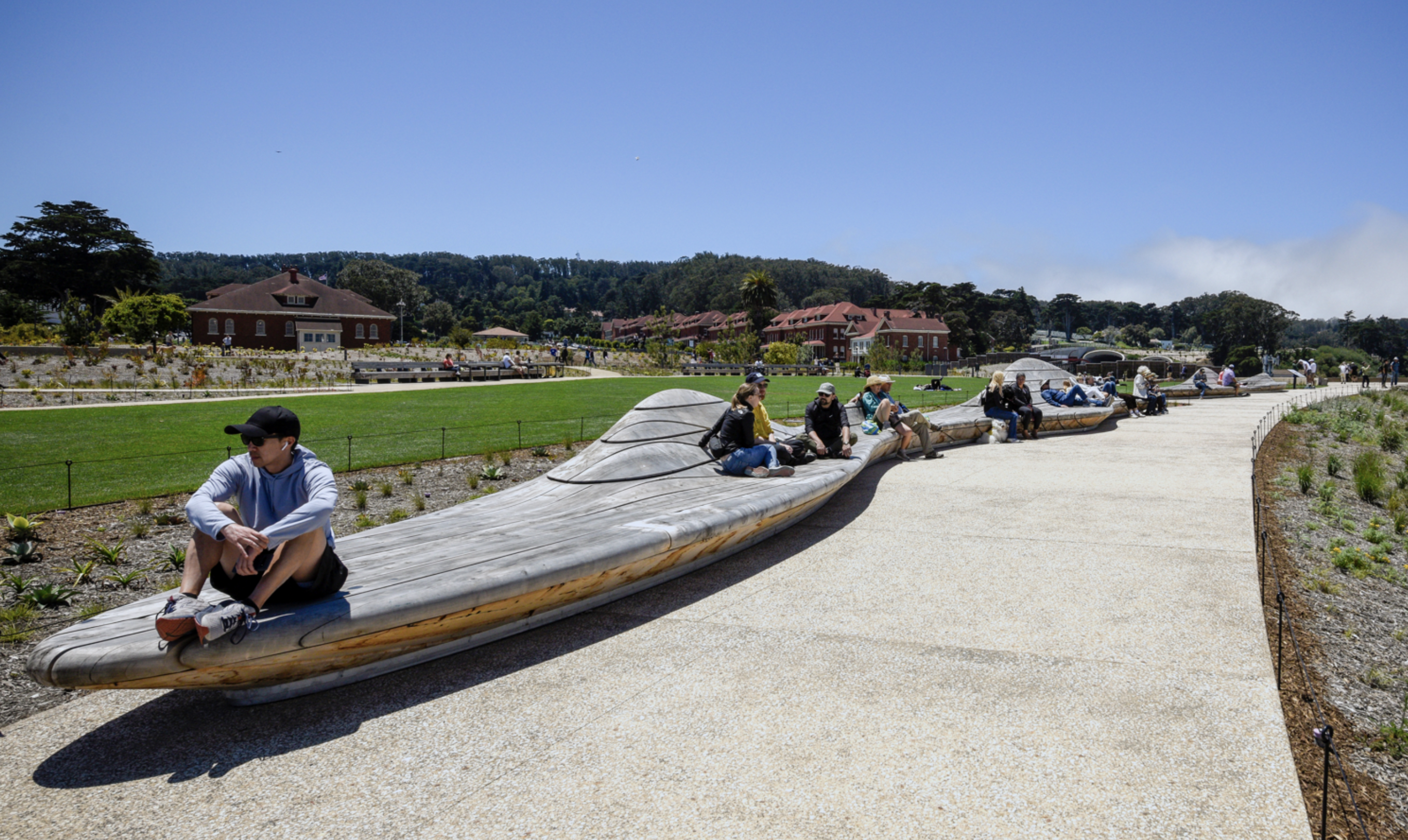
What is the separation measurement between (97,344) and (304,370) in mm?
13513

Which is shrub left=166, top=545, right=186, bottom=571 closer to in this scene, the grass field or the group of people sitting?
the grass field

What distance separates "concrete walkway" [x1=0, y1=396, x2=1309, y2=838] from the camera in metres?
2.95

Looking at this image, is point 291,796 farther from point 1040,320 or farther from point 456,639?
point 1040,320

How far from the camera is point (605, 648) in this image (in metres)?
4.61

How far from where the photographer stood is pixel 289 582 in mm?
3768

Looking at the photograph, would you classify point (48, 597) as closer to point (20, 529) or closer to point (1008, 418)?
point (20, 529)

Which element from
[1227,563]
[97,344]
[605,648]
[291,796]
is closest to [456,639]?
[605,648]

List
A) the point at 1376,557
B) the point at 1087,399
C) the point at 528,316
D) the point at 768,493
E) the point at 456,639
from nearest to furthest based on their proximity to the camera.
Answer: the point at 456,639
the point at 768,493
the point at 1376,557
the point at 1087,399
the point at 528,316

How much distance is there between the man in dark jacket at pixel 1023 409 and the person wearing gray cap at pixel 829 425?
6.56 meters

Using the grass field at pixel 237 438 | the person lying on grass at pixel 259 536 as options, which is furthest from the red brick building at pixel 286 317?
the person lying on grass at pixel 259 536

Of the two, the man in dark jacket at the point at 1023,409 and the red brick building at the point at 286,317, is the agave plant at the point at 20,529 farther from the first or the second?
the red brick building at the point at 286,317

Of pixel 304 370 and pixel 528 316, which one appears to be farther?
pixel 528 316

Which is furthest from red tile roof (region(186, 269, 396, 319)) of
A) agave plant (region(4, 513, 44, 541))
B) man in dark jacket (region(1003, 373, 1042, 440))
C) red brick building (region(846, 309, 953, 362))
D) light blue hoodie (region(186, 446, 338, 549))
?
light blue hoodie (region(186, 446, 338, 549))

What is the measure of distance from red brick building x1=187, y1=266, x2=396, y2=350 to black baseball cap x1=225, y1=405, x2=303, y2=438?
200 ft
